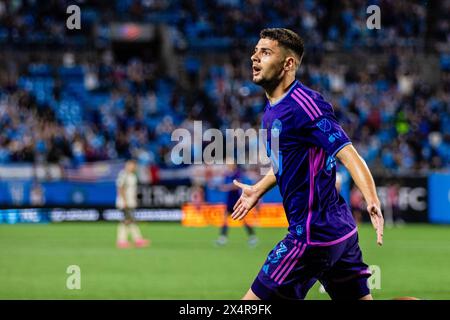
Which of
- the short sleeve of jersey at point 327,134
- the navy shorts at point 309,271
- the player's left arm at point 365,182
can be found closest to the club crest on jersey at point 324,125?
the short sleeve of jersey at point 327,134

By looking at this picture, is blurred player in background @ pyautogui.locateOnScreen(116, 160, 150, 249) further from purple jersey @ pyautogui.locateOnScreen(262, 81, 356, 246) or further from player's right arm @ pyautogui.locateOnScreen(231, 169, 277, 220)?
purple jersey @ pyautogui.locateOnScreen(262, 81, 356, 246)

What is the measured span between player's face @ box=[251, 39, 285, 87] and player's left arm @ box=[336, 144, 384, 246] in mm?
783

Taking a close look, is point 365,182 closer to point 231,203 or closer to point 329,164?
point 329,164

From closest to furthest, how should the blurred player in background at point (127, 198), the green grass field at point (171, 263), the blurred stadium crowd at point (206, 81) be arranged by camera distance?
1. the green grass field at point (171, 263)
2. the blurred player in background at point (127, 198)
3. the blurred stadium crowd at point (206, 81)

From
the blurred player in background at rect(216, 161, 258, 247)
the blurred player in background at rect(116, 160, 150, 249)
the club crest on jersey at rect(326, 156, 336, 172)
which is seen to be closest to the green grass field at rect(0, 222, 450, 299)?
the blurred player in background at rect(216, 161, 258, 247)

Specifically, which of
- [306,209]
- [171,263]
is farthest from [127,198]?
[306,209]

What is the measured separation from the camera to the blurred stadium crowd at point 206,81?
35.5 m

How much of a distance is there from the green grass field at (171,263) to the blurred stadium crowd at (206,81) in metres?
5.75

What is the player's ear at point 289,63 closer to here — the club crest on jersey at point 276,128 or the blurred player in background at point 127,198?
the club crest on jersey at point 276,128

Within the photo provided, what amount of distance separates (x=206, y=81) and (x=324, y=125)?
1354 inches

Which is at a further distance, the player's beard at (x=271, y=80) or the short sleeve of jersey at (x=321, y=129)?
the player's beard at (x=271, y=80)

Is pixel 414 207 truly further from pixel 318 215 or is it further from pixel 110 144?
pixel 318 215

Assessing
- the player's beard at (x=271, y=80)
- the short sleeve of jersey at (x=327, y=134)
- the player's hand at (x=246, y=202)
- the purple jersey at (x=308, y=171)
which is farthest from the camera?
the player's hand at (x=246, y=202)

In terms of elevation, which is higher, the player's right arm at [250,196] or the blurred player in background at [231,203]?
the player's right arm at [250,196]
